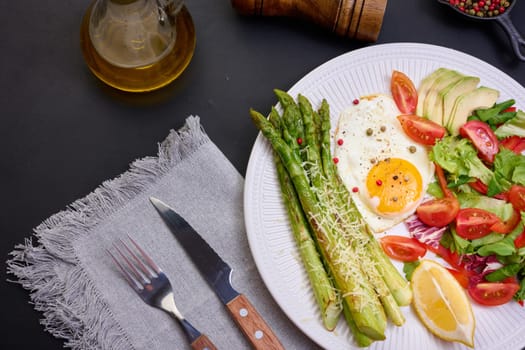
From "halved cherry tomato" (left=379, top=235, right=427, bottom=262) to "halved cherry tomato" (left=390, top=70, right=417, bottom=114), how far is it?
847mm

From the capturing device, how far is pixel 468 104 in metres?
3.73

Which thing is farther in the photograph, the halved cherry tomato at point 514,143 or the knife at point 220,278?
the halved cherry tomato at point 514,143

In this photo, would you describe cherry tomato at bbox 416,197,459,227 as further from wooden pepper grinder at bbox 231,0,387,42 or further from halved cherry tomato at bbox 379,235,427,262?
wooden pepper grinder at bbox 231,0,387,42

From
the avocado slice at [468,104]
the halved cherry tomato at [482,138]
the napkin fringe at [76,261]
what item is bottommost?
the halved cherry tomato at [482,138]

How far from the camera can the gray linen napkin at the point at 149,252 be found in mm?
3525

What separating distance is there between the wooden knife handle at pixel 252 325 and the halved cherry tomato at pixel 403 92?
1.61 m

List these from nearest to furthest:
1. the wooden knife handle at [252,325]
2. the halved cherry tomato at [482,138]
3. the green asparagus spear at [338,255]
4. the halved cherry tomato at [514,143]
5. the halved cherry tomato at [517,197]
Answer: the green asparagus spear at [338,255], the wooden knife handle at [252,325], the halved cherry tomato at [517,197], the halved cherry tomato at [482,138], the halved cherry tomato at [514,143]

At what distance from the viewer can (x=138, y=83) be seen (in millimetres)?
3809

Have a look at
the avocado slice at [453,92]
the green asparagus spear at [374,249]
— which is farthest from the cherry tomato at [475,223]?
the avocado slice at [453,92]

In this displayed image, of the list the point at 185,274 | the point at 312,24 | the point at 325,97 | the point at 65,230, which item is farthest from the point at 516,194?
the point at 65,230

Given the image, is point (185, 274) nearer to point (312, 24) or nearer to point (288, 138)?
point (288, 138)

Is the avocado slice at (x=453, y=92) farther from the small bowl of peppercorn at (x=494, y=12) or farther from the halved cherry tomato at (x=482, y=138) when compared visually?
the small bowl of peppercorn at (x=494, y=12)

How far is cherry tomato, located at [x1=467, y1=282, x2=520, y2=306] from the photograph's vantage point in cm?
343

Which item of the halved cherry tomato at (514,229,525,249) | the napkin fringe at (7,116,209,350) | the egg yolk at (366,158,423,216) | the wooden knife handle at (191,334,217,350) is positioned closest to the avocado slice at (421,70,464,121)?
the egg yolk at (366,158,423,216)
